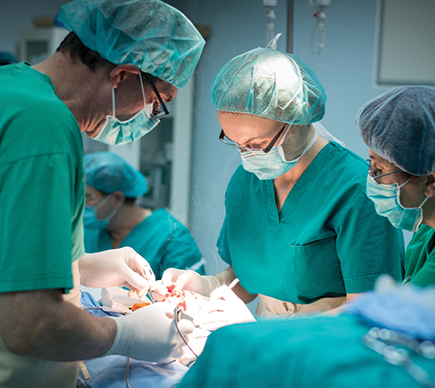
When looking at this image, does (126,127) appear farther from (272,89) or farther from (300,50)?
(300,50)

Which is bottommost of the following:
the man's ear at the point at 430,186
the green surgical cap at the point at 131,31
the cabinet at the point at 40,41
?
the man's ear at the point at 430,186

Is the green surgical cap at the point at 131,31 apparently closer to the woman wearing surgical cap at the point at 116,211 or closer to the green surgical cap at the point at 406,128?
the green surgical cap at the point at 406,128

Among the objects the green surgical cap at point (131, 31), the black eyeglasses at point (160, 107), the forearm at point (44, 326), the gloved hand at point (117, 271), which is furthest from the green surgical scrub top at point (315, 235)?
the forearm at point (44, 326)

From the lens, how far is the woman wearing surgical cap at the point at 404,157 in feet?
3.99

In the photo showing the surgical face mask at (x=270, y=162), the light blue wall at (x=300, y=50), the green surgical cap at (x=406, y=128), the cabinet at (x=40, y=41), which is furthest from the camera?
the cabinet at (x=40, y=41)

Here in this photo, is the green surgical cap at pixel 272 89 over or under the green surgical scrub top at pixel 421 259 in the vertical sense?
over

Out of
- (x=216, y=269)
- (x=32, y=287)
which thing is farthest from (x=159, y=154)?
(x=32, y=287)

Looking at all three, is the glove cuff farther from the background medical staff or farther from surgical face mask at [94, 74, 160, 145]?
the background medical staff

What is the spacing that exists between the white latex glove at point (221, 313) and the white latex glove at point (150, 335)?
0.13m

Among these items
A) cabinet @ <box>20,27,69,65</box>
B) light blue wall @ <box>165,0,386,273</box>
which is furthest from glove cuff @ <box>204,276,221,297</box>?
cabinet @ <box>20,27,69,65</box>

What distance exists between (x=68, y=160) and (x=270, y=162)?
2.62 ft

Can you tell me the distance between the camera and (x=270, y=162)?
150cm

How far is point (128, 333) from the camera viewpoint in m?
1.07

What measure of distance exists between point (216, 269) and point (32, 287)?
4.15ft
